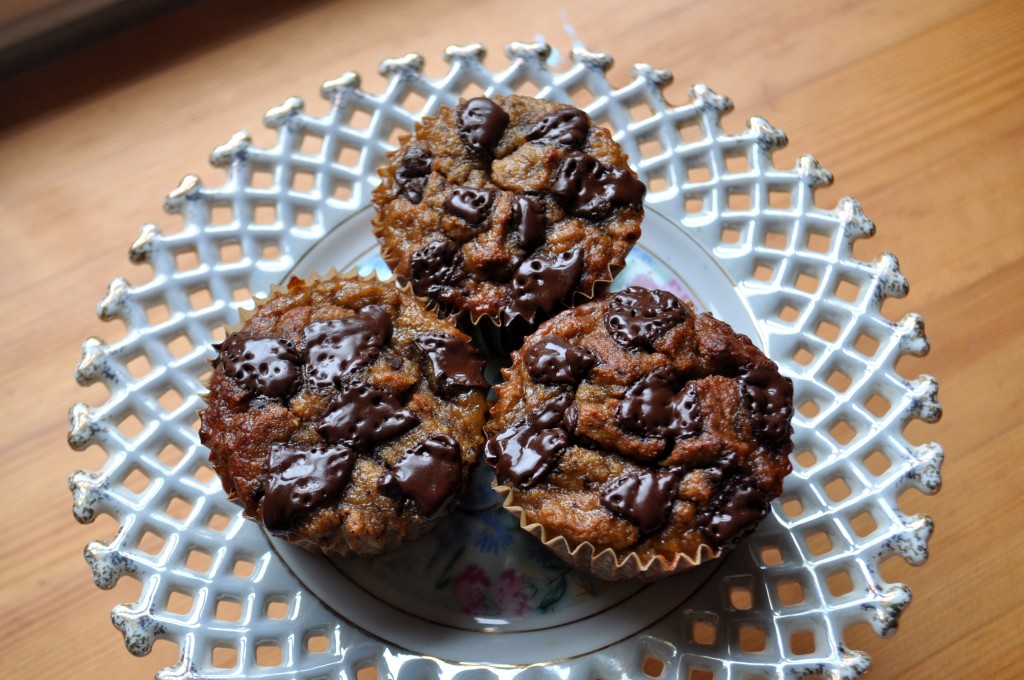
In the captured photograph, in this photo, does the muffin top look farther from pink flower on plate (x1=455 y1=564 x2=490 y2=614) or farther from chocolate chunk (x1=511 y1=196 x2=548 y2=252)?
pink flower on plate (x1=455 y1=564 x2=490 y2=614)

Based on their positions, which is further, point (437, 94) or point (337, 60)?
point (337, 60)

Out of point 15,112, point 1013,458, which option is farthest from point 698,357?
point 15,112

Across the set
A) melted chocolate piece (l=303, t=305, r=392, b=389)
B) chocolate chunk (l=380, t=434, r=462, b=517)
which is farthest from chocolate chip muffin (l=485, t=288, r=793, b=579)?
melted chocolate piece (l=303, t=305, r=392, b=389)

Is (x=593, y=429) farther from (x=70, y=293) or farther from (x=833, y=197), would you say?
(x=70, y=293)

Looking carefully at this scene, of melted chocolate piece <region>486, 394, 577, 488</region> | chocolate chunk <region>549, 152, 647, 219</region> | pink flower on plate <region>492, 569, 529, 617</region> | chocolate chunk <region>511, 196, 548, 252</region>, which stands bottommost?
pink flower on plate <region>492, 569, 529, 617</region>

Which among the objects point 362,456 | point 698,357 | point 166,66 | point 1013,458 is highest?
point 166,66

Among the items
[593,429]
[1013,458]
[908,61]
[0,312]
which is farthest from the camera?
[908,61]

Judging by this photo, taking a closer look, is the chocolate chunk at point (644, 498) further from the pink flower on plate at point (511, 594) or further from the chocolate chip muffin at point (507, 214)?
the chocolate chip muffin at point (507, 214)
